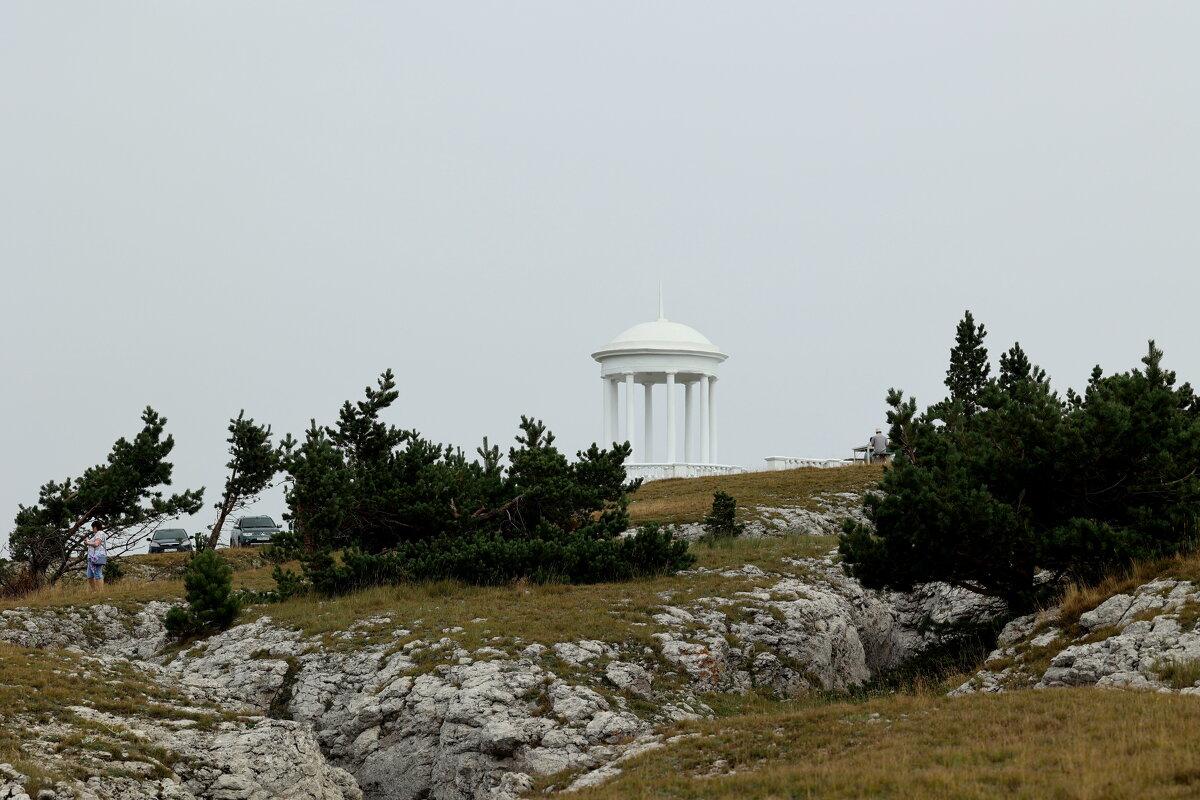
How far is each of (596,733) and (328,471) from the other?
483 inches

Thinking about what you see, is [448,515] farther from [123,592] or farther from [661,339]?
[661,339]

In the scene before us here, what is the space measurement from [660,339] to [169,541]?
25362 mm

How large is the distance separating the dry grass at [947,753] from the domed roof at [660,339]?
41.0 meters

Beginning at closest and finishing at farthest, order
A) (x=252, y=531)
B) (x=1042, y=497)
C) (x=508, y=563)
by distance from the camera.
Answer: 1. (x=1042, y=497)
2. (x=508, y=563)
3. (x=252, y=531)

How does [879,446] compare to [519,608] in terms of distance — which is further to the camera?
[879,446]

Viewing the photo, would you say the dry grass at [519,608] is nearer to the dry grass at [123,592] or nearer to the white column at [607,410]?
the dry grass at [123,592]

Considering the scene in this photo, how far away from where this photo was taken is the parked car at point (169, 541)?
51.9 metres

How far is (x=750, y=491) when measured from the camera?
39.8 m

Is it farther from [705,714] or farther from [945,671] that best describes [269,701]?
[945,671]

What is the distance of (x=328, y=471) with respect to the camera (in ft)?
84.8

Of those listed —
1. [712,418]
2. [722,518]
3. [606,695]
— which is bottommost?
[606,695]

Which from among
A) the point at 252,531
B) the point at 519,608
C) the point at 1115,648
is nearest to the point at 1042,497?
the point at 1115,648

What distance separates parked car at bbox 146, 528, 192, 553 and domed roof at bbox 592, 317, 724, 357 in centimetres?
2161

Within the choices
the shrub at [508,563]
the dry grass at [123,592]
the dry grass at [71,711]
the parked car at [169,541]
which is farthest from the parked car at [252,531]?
the dry grass at [71,711]
